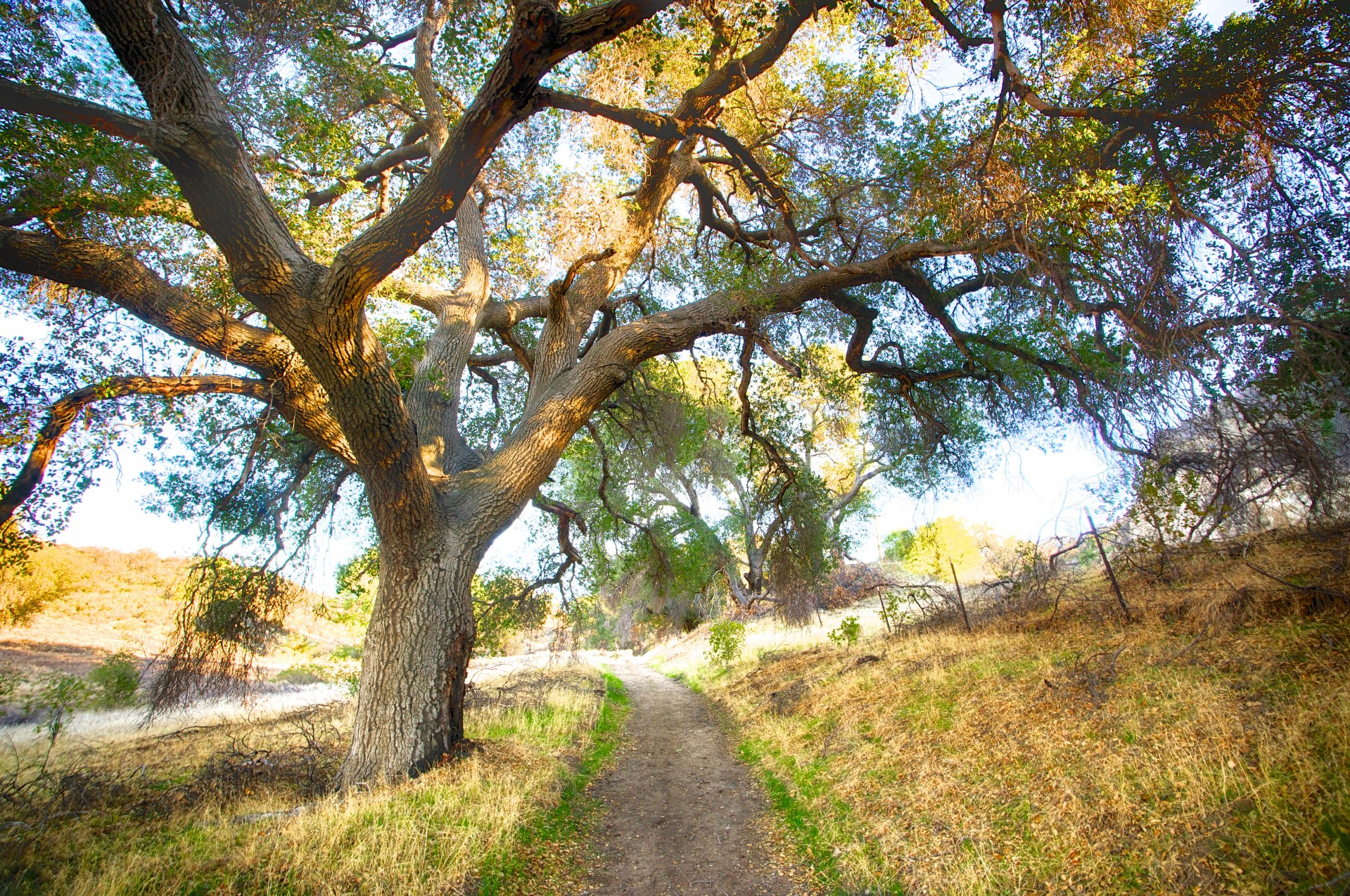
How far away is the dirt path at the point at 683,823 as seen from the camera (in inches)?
169

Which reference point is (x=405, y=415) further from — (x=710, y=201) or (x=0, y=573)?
(x=710, y=201)

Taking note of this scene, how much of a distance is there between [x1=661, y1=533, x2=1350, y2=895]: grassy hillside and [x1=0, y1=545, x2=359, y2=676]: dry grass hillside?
745cm

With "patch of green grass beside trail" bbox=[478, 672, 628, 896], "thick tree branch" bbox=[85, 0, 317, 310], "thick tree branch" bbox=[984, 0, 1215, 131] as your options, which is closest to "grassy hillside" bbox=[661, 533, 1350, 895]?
"patch of green grass beside trail" bbox=[478, 672, 628, 896]

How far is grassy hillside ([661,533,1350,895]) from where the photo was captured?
2.90 m

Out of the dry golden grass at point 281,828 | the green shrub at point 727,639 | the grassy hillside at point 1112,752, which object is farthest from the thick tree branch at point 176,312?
the green shrub at point 727,639

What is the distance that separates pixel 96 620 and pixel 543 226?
2039cm

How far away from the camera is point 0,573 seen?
5062mm

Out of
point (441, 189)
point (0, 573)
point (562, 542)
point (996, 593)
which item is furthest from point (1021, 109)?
point (0, 573)

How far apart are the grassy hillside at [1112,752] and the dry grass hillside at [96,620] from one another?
24.4 feet

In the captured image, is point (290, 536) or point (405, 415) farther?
point (290, 536)

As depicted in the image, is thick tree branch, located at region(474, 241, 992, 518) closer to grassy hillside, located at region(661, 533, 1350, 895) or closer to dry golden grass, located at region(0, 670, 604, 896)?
dry golden grass, located at region(0, 670, 604, 896)

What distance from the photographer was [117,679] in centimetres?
1027

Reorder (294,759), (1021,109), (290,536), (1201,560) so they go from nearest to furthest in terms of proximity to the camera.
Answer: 1. (1021,109)
2. (294,759)
3. (1201,560)
4. (290,536)

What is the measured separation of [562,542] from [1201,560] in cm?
901
